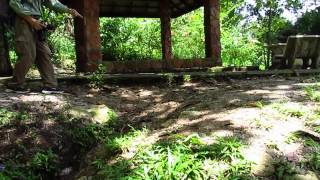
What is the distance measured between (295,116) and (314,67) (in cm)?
619

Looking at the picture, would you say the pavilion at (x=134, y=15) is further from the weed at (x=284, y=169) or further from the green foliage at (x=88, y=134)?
the weed at (x=284, y=169)

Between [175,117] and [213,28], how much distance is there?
5377 millimetres

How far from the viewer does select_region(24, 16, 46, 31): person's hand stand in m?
6.02

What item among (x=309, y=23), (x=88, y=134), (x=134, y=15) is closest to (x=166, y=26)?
(x=134, y=15)

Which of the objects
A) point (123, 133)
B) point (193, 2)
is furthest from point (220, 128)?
point (193, 2)

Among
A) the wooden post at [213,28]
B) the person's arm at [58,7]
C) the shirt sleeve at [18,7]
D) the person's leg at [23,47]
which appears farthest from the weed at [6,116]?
the wooden post at [213,28]

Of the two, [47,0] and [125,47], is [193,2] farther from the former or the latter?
[47,0]

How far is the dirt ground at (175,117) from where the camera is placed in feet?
13.3

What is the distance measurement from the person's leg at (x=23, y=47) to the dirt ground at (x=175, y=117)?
34 centimetres

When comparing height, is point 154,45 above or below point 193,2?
below

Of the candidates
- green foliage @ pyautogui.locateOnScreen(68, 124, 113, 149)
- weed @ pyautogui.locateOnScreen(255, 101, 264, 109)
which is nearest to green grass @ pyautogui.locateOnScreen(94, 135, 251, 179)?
green foliage @ pyautogui.locateOnScreen(68, 124, 113, 149)

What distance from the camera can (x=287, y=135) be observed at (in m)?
4.02

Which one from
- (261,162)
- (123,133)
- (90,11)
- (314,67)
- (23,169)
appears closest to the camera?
(261,162)

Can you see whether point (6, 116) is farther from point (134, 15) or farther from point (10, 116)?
point (134, 15)
